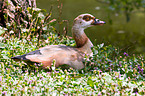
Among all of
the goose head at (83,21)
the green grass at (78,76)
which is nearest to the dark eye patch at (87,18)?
the goose head at (83,21)

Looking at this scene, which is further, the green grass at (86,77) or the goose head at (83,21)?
the goose head at (83,21)

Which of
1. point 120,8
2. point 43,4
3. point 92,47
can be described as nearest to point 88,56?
point 92,47

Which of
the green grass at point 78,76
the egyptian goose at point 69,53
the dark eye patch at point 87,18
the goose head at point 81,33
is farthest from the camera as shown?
the dark eye patch at point 87,18

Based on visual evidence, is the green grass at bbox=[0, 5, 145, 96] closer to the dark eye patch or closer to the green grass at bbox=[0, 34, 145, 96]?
the green grass at bbox=[0, 34, 145, 96]

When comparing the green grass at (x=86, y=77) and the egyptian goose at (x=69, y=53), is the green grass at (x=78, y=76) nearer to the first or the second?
the green grass at (x=86, y=77)

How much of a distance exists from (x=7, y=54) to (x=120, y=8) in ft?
12.7

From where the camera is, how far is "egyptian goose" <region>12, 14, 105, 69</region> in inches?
191

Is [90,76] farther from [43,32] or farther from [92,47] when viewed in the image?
[43,32]

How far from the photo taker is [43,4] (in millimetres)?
10883

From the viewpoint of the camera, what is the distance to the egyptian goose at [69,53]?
486 cm

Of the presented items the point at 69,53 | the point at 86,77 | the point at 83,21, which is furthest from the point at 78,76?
the point at 83,21

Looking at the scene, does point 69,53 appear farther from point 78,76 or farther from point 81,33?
point 81,33

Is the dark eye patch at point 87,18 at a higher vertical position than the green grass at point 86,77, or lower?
higher

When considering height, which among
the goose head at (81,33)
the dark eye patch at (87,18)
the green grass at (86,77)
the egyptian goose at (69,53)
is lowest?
the green grass at (86,77)
